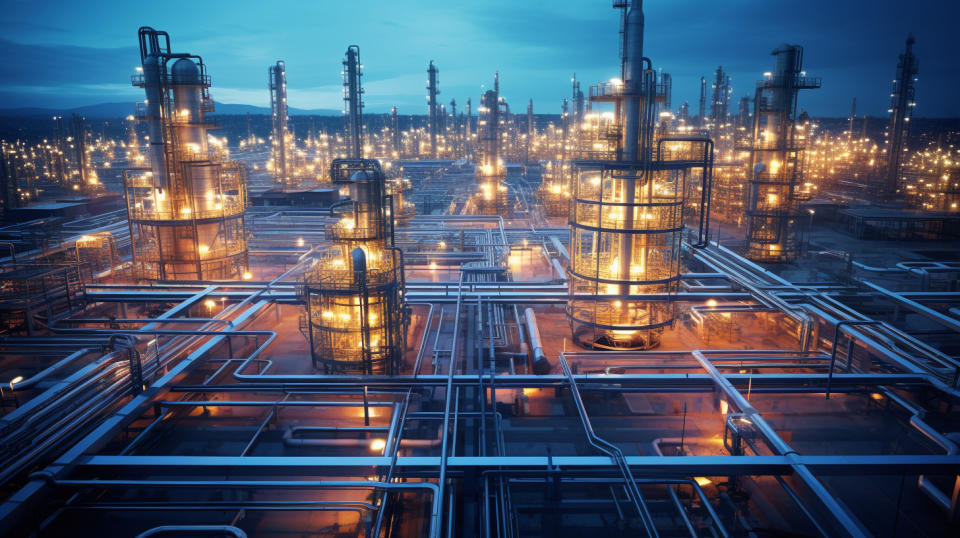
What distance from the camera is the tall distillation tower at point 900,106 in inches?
1655

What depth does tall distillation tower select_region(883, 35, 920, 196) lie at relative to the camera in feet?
138

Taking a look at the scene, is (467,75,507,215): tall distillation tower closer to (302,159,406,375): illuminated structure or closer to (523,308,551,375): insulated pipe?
(523,308,551,375): insulated pipe

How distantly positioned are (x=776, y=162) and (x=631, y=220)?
16635mm

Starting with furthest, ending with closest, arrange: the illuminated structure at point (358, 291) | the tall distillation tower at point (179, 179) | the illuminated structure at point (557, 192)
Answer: the illuminated structure at point (557, 192) → the tall distillation tower at point (179, 179) → the illuminated structure at point (358, 291)

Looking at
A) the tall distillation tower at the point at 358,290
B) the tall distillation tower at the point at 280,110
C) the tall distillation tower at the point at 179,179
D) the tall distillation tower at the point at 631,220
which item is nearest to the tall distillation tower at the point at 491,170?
the tall distillation tower at the point at 280,110

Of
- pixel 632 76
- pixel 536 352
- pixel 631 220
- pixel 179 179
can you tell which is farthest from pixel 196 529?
pixel 179 179

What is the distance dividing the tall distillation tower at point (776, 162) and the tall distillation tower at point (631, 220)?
13451mm

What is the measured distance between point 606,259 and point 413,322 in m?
6.06

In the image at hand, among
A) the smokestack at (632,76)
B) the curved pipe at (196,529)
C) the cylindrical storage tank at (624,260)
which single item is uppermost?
the smokestack at (632,76)

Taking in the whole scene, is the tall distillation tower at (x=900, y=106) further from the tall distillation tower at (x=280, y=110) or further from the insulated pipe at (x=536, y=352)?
the tall distillation tower at (x=280, y=110)

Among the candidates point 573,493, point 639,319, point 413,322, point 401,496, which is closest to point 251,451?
point 401,496

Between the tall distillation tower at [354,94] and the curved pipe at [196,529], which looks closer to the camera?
the curved pipe at [196,529]

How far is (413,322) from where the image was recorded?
15.9 metres

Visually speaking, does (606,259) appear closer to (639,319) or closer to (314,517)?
(639,319)
